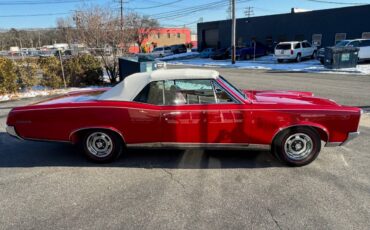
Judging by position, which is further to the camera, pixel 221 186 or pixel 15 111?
pixel 15 111

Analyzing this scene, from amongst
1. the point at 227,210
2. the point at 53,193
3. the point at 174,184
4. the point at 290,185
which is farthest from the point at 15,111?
the point at 290,185

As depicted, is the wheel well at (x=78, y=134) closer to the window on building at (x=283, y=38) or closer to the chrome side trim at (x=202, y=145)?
the chrome side trim at (x=202, y=145)

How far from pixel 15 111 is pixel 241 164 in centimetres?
352

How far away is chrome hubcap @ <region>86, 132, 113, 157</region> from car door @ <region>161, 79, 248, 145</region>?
2.83 feet

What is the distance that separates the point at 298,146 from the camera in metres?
4.22

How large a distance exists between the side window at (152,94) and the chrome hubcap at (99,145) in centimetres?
78

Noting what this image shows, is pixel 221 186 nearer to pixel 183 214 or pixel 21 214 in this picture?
pixel 183 214

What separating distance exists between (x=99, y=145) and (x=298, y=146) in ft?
9.60

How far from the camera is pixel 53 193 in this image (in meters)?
3.70

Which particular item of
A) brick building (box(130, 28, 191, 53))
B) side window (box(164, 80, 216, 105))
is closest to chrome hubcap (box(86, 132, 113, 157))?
side window (box(164, 80, 216, 105))

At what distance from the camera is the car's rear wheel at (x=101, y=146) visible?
14.5 feet

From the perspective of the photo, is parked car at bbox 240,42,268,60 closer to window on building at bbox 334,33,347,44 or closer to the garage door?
window on building at bbox 334,33,347,44

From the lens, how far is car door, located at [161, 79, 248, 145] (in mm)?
4129

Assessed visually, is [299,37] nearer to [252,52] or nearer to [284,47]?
[252,52]
